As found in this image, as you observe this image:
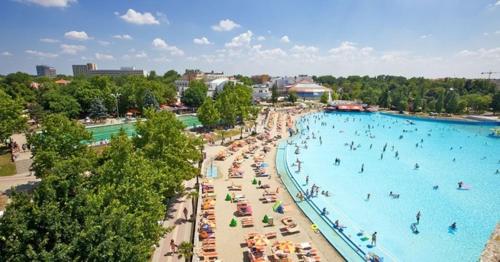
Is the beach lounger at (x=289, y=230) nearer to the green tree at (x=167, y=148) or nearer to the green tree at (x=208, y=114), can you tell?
the green tree at (x=167, y=148)

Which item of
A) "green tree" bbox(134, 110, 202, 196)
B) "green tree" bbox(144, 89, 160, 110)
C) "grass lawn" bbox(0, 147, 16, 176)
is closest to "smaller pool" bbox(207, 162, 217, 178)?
"green tree" bbox(134, 110, 202, 196)

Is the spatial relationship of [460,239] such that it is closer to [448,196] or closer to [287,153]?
[448,196]

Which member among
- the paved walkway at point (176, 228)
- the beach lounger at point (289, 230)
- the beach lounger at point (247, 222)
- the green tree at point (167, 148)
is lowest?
the beach lounger at point (289, 230)

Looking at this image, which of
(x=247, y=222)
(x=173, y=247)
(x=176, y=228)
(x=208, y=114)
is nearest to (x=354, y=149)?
(x=208, y=114)

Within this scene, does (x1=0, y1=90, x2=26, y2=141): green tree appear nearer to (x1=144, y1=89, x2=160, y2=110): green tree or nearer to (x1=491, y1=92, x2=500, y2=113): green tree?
(x1=144, y1=89, x2=160, y2=110): green tree

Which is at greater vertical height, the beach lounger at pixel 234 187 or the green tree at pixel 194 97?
the green tree at pixel 194 97

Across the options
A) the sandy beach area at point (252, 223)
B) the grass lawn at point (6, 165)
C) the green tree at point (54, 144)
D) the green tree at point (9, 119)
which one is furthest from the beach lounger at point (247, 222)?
the green tree at point (9, 119)
